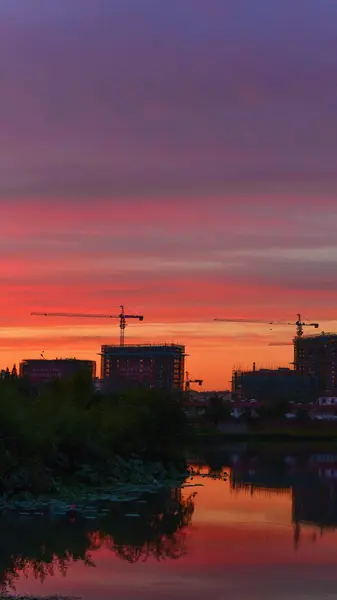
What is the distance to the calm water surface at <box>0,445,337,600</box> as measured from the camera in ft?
96.5

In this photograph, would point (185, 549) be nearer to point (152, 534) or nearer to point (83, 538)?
point (152, 534)

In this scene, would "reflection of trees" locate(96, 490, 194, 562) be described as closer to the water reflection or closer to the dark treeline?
Answer: the water reflection

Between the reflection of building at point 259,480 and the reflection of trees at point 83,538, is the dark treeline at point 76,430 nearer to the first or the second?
the reflection of trees at point 83,538

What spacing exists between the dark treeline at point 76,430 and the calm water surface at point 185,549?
4.76m

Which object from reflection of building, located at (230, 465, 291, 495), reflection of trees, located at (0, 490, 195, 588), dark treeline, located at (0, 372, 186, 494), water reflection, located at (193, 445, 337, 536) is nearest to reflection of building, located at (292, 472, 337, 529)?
water reflection, located at (193, 445, 337, 536)

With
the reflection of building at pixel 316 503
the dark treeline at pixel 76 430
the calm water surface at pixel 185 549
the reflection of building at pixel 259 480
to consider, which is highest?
the dark treeline at pixel 76 430

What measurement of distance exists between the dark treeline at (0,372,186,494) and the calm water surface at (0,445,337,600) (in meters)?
4.76

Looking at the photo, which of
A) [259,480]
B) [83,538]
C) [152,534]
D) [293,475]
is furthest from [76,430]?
[293,475]

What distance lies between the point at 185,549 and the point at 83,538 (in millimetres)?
4100

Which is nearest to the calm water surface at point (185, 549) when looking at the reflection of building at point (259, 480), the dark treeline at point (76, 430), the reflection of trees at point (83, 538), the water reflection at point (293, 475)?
the reflection of trees at point (83, 538)

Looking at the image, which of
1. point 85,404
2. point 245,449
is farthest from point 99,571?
point 245,449

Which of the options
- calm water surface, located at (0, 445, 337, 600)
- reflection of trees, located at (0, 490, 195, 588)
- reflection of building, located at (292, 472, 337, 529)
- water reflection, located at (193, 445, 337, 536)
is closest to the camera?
calm water surface, located at (0, 445, 337, 600)

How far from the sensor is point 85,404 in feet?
258

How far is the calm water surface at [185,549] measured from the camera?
29406 millimetres
